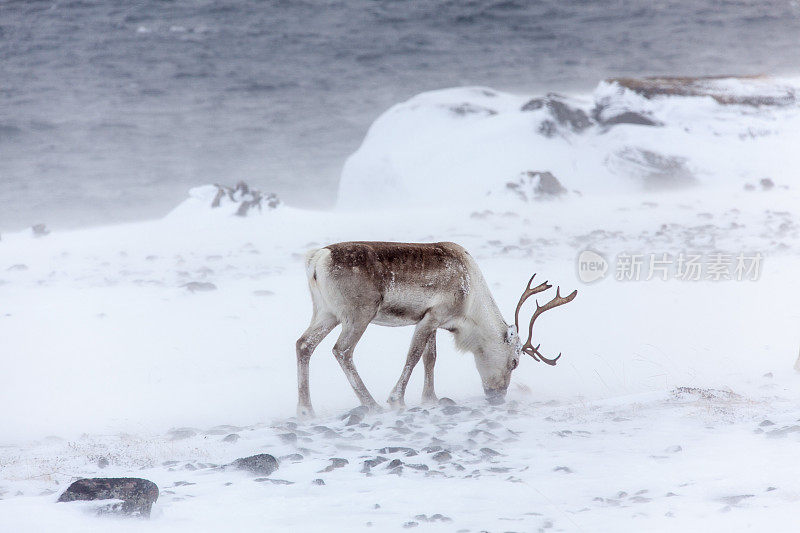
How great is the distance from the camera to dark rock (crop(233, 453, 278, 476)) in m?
5.56

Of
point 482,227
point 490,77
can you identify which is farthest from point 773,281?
point 490,77

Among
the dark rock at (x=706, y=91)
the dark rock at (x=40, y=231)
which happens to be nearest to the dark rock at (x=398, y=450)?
the dark rock at (x=40, y=231)

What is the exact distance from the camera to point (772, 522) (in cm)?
438

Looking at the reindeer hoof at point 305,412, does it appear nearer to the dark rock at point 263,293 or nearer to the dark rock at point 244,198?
the dark rock at point 263,293

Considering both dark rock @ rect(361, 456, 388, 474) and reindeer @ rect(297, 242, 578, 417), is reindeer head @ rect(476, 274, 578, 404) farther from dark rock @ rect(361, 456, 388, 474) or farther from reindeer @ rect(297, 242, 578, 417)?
dark rock @ rect(361, 456, 388, 474)

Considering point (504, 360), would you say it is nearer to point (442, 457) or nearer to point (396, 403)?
point (396, 403)

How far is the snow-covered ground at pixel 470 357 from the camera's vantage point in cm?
505

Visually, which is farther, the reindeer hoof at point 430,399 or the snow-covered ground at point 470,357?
the reindeer hoof at point 430,399

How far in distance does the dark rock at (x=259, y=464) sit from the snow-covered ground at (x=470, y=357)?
17 cm

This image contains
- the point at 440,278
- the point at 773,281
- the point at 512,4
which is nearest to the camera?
the point at 440,278

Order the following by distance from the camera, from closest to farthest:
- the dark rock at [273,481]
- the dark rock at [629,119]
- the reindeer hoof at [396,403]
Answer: the dark rock at [273,481] < the reindeer hoof at [396,403] < the dark rock at [629,119]

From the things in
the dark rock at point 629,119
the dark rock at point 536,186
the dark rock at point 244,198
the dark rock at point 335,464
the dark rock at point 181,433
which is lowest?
the dark rock at point 181,433

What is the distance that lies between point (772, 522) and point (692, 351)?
529 cm

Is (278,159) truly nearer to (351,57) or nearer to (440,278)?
(351,57)
